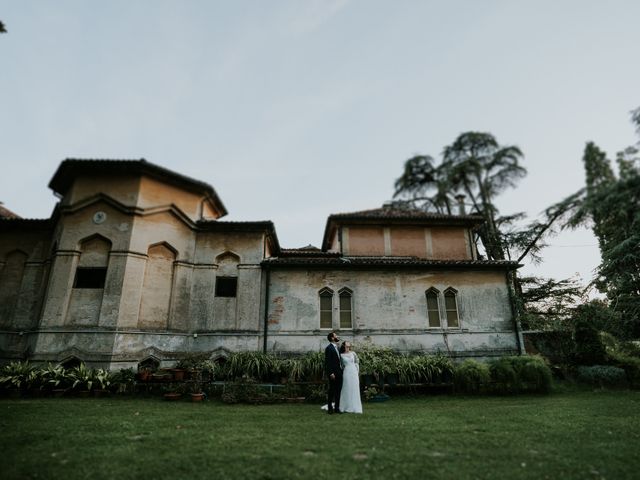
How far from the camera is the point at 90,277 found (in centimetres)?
1407

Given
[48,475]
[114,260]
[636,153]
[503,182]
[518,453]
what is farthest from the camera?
[503,182]

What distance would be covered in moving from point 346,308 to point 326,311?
0.89 meters

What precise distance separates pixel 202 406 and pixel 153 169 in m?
9.95

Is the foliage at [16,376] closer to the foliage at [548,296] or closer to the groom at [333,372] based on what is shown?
the groom at [333,372]

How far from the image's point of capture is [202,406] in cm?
990

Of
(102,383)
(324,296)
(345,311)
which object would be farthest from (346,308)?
(102,383)

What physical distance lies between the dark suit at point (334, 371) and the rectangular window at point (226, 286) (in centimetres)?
754

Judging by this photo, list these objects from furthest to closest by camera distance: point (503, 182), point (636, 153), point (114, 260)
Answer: point (503, 182) < point (114, 260) < point (636, 153)

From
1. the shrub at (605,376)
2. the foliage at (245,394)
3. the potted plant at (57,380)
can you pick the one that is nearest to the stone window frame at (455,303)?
the shrub at (605,376)

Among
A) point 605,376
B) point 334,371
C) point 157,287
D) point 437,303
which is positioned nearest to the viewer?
point 334,371

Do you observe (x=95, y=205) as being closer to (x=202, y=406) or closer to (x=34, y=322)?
(x=34, y=322)

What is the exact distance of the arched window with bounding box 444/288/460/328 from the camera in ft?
51.3

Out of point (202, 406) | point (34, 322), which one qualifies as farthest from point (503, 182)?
point (34, 322)

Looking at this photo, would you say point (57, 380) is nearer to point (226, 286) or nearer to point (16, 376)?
point (16, 376)
